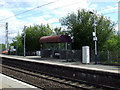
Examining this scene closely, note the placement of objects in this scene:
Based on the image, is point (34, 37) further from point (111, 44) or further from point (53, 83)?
point (53, 83)

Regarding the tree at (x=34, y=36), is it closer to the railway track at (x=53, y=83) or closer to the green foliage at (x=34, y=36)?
the green foliage at (x=34, y=36)

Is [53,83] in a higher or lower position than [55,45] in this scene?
lower

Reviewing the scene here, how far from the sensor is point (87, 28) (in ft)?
80.7

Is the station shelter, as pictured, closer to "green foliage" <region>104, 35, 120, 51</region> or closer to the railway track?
"green foliage" <region>104, 35, 120, 51</region>

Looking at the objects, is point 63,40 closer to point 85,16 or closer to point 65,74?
point 85,16

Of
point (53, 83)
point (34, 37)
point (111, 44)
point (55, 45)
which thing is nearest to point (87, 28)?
point (111, 44)

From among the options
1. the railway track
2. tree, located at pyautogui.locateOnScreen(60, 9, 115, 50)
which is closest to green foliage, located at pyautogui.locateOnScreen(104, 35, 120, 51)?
tree, located at pyautogui.locateOnScreen(60, 9, 115, 50)

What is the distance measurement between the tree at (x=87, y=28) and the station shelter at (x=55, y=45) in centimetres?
172

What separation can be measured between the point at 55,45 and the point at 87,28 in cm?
713

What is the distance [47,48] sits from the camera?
97.8 ft

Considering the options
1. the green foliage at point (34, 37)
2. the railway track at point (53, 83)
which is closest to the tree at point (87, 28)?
the railway track at point (53, 83)

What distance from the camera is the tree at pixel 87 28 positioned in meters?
24.7

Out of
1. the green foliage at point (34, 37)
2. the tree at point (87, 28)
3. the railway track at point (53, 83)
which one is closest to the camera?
the railway track at point (53, 83)

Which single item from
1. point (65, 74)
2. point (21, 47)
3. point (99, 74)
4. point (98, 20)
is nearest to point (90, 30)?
point (98, 20)
